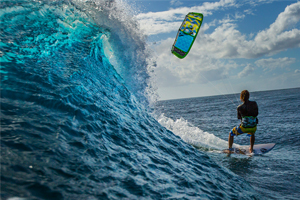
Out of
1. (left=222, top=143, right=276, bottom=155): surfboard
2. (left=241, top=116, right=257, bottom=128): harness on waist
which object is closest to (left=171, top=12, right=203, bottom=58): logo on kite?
(left=241, top=116, right=257, bottom=128): harness on waist

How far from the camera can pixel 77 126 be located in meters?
3.38

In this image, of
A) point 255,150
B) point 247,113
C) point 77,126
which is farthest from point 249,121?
point 77,126

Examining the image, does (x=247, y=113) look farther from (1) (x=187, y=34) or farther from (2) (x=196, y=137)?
(1) (x=187, y=34)

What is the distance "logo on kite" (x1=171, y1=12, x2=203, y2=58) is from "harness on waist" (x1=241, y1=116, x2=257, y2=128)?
4.28 meters

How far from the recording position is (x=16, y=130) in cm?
256

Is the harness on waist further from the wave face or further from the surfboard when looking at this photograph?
the wave face

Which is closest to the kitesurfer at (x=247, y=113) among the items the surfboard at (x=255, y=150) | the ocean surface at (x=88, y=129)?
the surfboard at (x=255, y=150)

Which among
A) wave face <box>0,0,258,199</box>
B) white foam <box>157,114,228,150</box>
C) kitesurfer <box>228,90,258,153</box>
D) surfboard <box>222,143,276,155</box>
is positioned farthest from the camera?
white foam <box>157,114,228,150</box>

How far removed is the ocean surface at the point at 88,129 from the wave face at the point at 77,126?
0.02 m

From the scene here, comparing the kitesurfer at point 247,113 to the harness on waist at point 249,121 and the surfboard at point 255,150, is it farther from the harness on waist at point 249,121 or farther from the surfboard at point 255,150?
the surfboard at point 255,150

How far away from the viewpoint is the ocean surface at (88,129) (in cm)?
232

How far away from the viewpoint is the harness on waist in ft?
22.6

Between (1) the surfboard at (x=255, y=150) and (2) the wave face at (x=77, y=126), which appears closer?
(2) the wave face at (x=77, y=126)

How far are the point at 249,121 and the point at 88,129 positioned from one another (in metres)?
5.64
